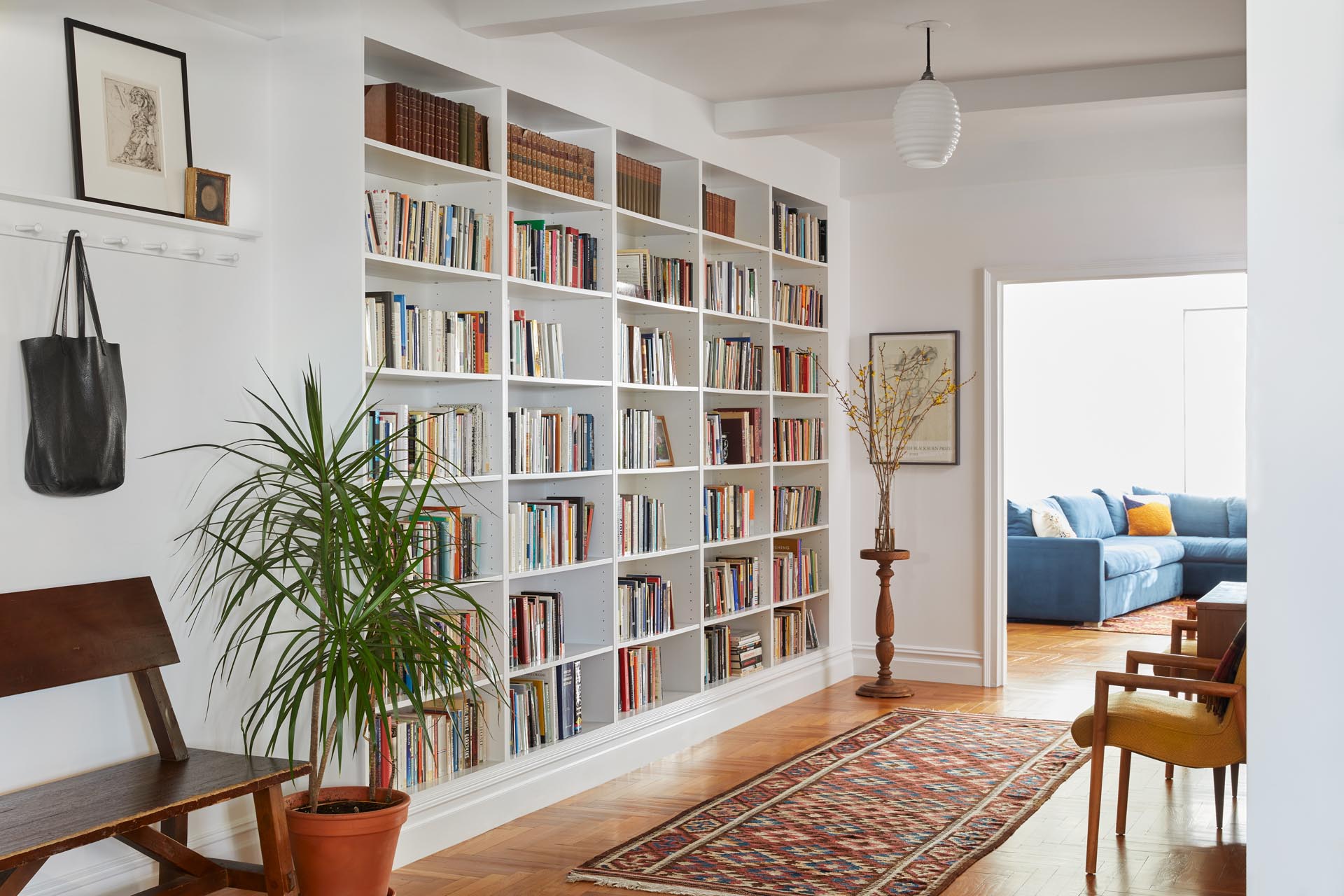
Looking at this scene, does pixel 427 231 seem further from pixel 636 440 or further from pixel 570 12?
pixel 636 440

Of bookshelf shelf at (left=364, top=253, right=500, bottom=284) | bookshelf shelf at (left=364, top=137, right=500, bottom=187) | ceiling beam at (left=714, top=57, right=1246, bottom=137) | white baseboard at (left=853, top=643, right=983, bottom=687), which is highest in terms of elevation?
ceiling beam at (left=714, top=57, right=1246, bottom=137)

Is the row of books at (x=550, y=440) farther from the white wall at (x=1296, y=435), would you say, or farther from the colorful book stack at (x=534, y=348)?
the white wall at (x=1296, y=435)

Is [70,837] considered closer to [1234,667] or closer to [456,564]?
[456,564]

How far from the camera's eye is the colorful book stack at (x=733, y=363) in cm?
613

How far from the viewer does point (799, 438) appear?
6.83m

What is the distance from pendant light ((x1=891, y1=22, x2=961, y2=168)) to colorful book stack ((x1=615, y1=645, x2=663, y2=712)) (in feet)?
7.39

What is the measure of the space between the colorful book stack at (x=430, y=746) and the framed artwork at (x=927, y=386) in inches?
140

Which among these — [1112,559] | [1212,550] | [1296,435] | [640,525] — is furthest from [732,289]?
[1212,550]

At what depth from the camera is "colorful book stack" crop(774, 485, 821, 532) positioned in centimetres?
667

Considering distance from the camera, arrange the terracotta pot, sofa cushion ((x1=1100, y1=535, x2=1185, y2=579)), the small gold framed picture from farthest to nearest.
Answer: sofa cushion ((x1=1100, y1=535, x2=1185, y2=579)) < the small gold framed picture < the terracotta pot

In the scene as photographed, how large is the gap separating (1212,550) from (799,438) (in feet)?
17.5

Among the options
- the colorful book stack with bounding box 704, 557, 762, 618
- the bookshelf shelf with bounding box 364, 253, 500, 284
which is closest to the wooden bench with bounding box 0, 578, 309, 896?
the bookshelf shelf with bounding box 364, 253, 500, 284

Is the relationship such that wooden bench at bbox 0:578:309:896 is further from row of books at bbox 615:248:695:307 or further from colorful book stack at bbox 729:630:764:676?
colorful book stack at bbox 729:630:764:676

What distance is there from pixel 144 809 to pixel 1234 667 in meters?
3.02
